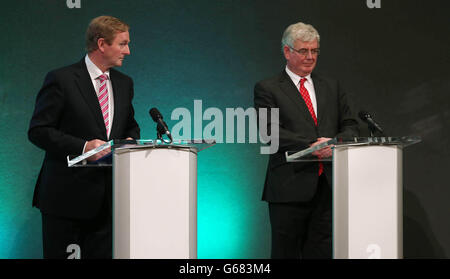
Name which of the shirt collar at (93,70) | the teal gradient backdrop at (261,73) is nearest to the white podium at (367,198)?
the shirt collar at (93,70)

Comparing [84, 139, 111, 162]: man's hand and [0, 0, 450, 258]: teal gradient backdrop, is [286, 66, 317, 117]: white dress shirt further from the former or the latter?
[84, 139, 111, 162]: man's hand

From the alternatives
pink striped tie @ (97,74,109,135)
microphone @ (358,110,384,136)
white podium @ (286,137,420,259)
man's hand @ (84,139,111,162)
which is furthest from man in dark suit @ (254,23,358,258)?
man's hand @ (84,139,111,162)

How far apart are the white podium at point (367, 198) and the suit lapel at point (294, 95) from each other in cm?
81

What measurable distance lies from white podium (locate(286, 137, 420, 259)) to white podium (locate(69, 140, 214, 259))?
0.72 metres

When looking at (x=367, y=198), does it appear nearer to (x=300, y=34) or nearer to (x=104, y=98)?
(x=300, y=34)

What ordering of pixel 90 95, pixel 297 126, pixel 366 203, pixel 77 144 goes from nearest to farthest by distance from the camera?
1. pixel 366 203
2. pixel 77 144
3. pixel 90 95
4. pixel 297 126

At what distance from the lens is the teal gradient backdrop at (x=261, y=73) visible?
15.6ft

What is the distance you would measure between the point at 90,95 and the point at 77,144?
1.21 feet

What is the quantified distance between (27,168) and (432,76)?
321 centimetres

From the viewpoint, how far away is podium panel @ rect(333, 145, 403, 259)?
285 cm

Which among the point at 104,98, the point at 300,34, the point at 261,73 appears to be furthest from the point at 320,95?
the point at 104,98

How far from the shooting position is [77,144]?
10.4 ft

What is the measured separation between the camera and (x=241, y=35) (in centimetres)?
480
